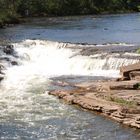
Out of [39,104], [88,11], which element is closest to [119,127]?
[39,104]

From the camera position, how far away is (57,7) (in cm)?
7788

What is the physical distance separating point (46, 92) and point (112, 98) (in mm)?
4126

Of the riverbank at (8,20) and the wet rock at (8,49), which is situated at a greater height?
the wet rock at (8,49)

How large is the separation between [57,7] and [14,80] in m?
52.3

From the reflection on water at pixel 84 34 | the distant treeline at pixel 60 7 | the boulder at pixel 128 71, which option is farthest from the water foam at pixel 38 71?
the distant treeline at pixel 60 7

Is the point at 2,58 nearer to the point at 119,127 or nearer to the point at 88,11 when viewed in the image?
the point at 119,127

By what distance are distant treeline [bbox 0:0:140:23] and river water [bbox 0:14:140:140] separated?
75.1 feet

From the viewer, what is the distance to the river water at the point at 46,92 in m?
16.9

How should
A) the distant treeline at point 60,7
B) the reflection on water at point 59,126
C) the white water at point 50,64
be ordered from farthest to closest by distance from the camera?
1. the distant treeline at point 60,7
2. the white water at point 50,64
3. the reflection on water at point 59,126

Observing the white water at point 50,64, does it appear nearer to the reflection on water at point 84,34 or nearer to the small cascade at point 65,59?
the small cascade at point 65,59

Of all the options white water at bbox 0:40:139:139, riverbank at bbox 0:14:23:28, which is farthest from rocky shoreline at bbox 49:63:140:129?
riverbank at bbox 0:14:23:28

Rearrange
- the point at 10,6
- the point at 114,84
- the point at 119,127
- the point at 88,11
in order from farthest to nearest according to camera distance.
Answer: the point at 88,11
the point at 10,6
the point at 114,84
the point at 119,127

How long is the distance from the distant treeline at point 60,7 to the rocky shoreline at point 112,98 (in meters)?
39.0

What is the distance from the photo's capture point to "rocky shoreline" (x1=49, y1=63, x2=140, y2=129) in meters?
17.9
